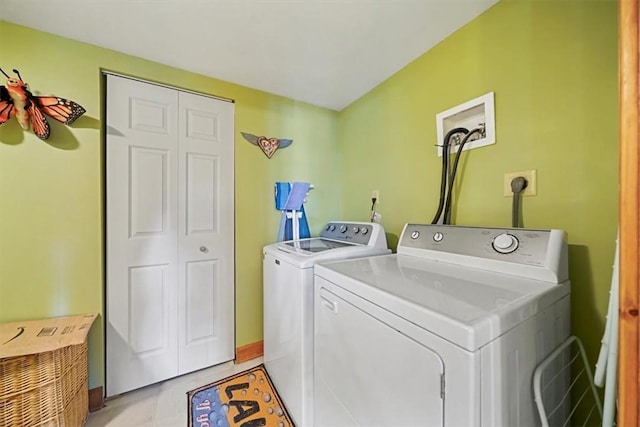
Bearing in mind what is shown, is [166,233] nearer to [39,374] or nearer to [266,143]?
[39,374]

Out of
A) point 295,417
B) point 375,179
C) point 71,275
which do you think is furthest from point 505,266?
point 71,275

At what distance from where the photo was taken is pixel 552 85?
987 mm

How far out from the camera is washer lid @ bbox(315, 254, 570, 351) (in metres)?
0.56

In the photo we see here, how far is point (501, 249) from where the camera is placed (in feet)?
3.08

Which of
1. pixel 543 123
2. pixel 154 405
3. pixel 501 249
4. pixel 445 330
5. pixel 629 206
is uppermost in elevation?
pixel 543 123

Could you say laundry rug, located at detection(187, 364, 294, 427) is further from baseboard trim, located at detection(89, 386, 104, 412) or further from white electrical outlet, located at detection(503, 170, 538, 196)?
white electrical outlet, located at detection(503, 170, 538, 196)

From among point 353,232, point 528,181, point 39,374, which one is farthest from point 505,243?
point 39,374

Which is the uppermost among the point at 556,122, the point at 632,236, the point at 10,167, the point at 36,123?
the point at 36,123

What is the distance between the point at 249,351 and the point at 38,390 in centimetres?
114

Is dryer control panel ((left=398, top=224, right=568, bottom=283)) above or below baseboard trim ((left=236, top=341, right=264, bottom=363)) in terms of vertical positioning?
above

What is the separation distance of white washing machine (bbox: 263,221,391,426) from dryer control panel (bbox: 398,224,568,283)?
0.40 m

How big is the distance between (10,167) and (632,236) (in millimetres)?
2345

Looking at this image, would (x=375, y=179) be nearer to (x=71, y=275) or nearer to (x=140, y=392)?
(x=71, y=275)

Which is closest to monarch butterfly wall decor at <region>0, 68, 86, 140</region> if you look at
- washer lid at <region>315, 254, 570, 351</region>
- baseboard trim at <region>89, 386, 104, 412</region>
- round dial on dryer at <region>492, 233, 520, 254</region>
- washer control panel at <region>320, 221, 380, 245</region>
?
baseboard trim at <region>89, 386, 104, 412</region>
